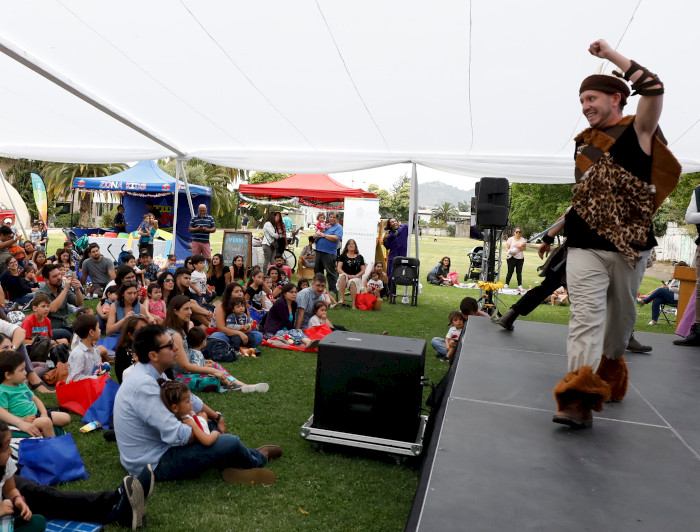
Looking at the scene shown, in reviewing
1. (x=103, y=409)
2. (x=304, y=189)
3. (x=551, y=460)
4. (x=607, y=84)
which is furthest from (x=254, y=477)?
(x=304, y=189)

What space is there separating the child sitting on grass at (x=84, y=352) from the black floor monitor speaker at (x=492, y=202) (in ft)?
16.4

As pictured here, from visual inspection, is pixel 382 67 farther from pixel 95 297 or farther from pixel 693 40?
pixel 95 297

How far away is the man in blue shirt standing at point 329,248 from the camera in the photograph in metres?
11.3

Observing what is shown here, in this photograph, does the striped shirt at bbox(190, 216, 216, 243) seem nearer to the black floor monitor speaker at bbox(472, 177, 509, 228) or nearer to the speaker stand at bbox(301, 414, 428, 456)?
the black floor monitor speaker at bbox(472, 177, 509, 228)

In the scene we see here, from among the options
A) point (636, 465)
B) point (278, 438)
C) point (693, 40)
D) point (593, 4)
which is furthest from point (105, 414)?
point (693, 40)

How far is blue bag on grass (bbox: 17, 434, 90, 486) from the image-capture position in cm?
303

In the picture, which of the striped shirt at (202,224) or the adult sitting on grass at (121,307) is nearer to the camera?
the adult sitting on grass at (121,307)

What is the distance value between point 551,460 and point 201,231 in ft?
33.7

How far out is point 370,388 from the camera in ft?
11.1

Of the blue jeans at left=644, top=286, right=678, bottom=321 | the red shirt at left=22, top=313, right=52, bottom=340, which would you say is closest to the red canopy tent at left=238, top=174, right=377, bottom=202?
the blue jeans at left=644, top=286, right=678, bottom=321

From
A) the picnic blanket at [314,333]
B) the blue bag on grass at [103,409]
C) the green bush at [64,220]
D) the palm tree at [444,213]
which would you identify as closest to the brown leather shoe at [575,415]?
the blue bag on grass at [103,409]

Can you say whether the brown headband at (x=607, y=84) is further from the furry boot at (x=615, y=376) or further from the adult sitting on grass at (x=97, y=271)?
the adult sitting on grass at (x=97, y=271)

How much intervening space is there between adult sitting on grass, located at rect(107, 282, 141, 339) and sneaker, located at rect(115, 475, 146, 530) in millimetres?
3295

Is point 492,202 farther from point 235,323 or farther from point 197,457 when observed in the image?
point 197,457
